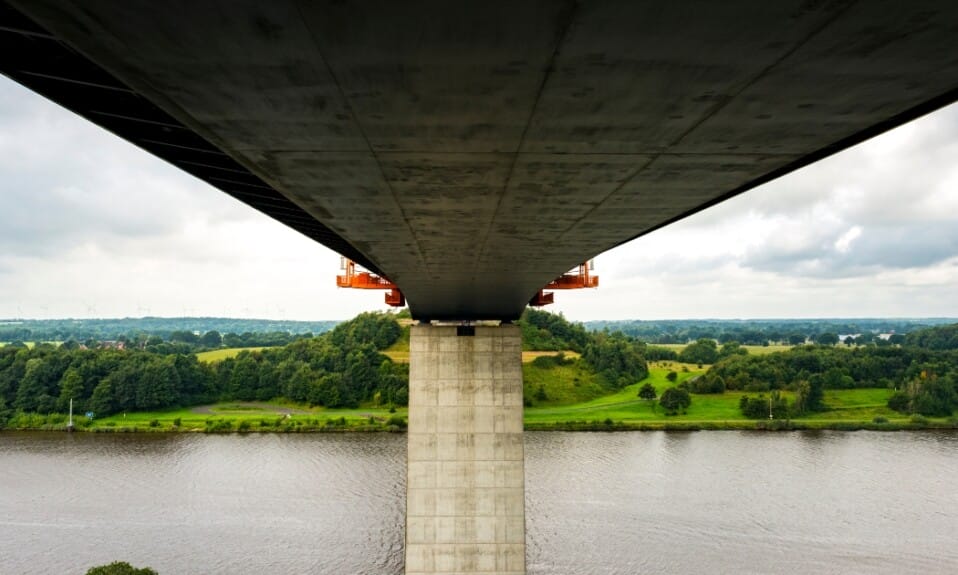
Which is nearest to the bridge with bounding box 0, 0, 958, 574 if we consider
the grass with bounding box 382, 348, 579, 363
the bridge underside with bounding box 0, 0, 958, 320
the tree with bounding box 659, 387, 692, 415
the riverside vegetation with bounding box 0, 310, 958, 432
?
the bridge underside with bounding box 0, 0, 958, 320

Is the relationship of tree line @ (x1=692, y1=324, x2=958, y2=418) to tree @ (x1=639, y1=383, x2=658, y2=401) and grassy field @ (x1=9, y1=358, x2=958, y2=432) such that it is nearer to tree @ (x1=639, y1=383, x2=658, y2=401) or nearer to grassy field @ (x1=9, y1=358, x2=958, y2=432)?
grassy field @ (x1=9, y1=358, x2=958, y2=432)

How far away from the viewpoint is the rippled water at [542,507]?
A: 2275cm

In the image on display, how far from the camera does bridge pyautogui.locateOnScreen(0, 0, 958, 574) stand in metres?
2.95

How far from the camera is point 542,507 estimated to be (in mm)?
27797

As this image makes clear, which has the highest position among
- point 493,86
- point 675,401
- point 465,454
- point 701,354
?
point 493,86

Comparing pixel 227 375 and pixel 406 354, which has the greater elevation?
pixel 406 354

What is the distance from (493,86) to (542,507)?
89.5 feet

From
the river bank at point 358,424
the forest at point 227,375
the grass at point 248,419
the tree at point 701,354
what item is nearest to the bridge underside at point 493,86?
the river bank at point 358,424

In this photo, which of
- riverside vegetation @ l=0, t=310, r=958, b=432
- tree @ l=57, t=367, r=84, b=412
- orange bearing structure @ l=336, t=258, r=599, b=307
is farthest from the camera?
tree @ l=57, t=367, r=84, b=412

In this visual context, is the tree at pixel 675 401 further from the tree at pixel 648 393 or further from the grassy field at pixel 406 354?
the grassy field at pixel 406 354

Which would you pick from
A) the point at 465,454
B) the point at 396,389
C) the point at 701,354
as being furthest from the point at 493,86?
the point at 701,354

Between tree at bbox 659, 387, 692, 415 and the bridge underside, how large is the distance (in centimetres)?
5479

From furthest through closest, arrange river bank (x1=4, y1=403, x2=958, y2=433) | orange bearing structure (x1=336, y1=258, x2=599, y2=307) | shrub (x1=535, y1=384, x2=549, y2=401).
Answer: shrub (x1=535, y1=384, x2=549, y2=401) < river bank (x1=4, y1=403, x2=958, y2=433) < orange bearing structure (x1=336, y1=258, x2=599, y2=307)

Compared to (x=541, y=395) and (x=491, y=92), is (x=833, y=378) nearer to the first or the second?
(x=541, y=395)
